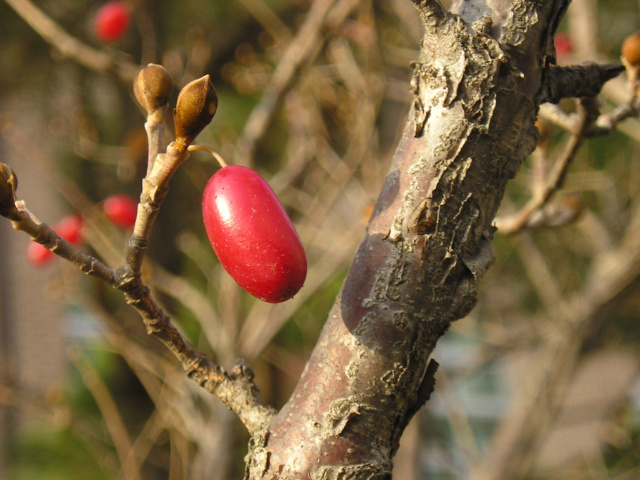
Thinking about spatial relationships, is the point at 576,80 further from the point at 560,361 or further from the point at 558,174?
the point at 560,361

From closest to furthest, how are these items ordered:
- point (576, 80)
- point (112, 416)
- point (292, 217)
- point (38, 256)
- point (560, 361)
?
1. point (576, 80)
2. point (38, 256)
3. point (112, 416)
4. point (560, 361)
5. point (292, 217)

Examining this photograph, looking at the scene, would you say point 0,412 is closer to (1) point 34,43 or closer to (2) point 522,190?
(1) point 34,43

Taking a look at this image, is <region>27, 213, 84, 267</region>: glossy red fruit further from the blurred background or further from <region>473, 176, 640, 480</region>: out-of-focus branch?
<region>473, 176, 640, 480</region>: out-of-focus branch

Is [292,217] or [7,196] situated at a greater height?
[292,217]

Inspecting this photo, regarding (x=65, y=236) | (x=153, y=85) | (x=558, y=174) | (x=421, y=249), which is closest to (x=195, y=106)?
(x=153, y=85)

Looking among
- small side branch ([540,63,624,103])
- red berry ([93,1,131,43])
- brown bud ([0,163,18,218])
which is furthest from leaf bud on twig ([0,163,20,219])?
red berry ([93,1,131,43])

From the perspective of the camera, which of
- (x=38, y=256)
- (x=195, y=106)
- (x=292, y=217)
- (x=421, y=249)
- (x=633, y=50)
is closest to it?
(x=195, y=106)
